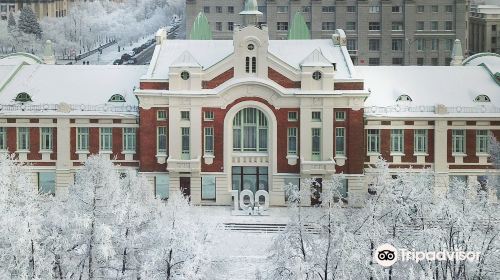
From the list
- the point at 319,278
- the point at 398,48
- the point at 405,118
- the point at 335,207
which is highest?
the point at 398,48

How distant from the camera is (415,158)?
2864 inches

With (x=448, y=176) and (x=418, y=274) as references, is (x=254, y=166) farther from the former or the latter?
(x=418, y=274)

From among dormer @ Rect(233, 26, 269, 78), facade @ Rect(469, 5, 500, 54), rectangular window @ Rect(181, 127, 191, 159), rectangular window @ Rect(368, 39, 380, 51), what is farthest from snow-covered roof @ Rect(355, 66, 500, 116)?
facade @ Rect(469, 5, 500, 54)

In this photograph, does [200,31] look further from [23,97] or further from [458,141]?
[458,141]

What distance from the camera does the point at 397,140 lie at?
72.8 metres

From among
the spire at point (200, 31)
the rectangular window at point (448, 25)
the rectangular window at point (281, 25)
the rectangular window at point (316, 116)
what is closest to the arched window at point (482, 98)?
the rectangular window at point (316, 116)

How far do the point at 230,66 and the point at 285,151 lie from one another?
7283mm

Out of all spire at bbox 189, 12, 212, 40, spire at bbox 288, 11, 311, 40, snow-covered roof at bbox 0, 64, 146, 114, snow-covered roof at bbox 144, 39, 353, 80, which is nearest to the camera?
snow-covered roof at bbox 144, 39, 353, 80

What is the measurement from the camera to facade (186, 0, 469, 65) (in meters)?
130

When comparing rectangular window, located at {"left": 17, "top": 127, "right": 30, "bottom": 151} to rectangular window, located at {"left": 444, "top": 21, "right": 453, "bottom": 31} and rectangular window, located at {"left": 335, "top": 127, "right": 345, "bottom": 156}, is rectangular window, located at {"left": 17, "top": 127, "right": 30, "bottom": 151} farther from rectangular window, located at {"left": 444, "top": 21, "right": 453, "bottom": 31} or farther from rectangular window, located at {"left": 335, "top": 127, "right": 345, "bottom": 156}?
rectangular window, located at {"left": 444, "top": 21, "right": 453, "bottom": 31}

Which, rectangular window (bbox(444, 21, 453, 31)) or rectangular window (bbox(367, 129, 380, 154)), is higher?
rectangular window (bbox(444, 21, 453, 31))

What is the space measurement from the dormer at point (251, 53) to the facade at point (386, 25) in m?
58.8

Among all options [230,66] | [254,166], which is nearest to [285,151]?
[254,166]

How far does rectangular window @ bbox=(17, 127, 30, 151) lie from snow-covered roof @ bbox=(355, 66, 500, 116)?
24.9 m
